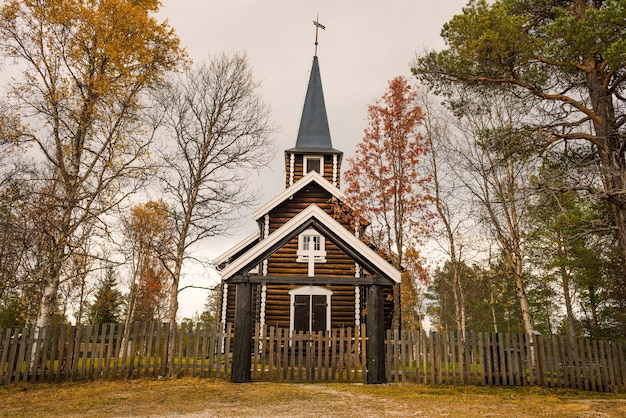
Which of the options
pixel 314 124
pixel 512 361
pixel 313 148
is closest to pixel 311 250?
pixel 313 148

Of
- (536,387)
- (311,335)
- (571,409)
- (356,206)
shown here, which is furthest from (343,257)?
(571,409)

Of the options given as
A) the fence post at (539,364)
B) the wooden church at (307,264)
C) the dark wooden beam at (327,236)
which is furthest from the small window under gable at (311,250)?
the fence post at (539,364)

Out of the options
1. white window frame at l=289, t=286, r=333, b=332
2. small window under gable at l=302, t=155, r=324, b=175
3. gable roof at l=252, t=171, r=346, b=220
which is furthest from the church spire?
white window frame at l=289, t=286, r=333, b=332

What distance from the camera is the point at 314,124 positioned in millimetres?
25141

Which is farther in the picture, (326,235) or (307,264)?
(307,264)

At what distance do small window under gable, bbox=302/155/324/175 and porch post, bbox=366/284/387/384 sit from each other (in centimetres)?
1293

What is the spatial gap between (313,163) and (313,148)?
2.82 ft

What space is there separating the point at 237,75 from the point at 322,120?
901 centimetres

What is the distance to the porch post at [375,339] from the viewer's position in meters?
10.4

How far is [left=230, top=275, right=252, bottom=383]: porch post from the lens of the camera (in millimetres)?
10453

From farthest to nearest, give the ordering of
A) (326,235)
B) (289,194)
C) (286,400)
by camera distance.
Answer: (289,194)
(326,235)
(286,400)

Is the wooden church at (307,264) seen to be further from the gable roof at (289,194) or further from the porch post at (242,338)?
the porch post at (242,338)

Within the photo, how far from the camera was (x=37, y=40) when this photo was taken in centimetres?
1207

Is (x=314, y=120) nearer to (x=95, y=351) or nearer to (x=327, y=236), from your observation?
(x=327, y=236)
